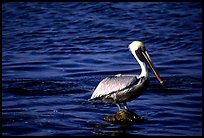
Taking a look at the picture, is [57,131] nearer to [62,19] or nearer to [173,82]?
[173,82]

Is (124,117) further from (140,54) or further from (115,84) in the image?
(140,54)

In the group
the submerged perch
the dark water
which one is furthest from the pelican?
the dark water

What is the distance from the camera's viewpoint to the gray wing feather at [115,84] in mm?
7504

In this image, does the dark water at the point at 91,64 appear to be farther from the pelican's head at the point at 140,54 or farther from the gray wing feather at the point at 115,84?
the pelican's head at the point at 140,54

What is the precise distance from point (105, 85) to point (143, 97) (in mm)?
1676

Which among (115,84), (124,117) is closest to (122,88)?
(115,84)

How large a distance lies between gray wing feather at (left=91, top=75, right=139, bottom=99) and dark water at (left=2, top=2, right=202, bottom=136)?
18.5 inches

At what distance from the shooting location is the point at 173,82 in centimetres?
1029

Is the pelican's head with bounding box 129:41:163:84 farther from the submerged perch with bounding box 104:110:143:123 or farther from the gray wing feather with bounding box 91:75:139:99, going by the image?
the submerged perch with bounding box 104:110:143:123

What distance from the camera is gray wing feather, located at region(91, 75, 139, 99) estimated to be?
750 centimetres

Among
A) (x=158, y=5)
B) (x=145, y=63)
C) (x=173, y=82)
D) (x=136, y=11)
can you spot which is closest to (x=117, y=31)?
(x=136, y=11)

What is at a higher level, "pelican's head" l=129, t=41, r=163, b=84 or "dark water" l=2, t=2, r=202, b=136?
"pelican's head" l=129, t=41, r=163, b=84

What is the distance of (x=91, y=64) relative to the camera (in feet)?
41.3

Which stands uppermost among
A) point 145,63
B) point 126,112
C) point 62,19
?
point 145,63
